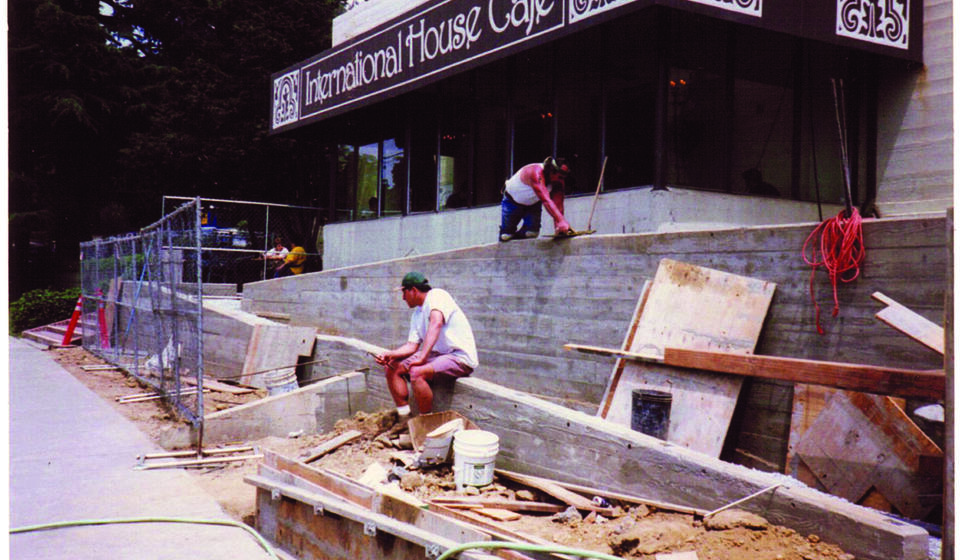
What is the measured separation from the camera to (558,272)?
8.62 m

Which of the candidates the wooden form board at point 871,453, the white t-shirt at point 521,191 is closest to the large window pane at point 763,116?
the white t-shirt at point 521,191

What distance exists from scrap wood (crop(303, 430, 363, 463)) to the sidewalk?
83cm

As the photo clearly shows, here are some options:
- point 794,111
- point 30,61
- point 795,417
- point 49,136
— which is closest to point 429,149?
point 794,111

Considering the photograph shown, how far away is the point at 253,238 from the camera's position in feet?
60.7

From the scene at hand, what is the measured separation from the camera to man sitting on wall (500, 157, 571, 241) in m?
9.11

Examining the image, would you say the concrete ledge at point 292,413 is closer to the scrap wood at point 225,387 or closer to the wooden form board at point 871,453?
the scrap wood at point 225,387

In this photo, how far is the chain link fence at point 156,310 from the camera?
9.07 m

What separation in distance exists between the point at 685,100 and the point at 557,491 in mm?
6696

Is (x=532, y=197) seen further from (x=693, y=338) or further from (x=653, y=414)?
(x=653, y=414)

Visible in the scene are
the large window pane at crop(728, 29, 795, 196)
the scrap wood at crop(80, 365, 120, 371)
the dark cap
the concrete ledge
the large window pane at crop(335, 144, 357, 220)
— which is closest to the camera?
the dark cap

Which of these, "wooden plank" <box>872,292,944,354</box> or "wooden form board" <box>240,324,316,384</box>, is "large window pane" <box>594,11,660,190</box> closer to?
"wooden form board" <box>240,324,316,384</box>

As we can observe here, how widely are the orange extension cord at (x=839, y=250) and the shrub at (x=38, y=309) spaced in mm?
23273

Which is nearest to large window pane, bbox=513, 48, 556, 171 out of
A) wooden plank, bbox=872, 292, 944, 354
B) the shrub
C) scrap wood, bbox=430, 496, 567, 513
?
scrap wood, bbox=430, 496, 567, 513

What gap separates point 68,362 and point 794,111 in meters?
14.6
